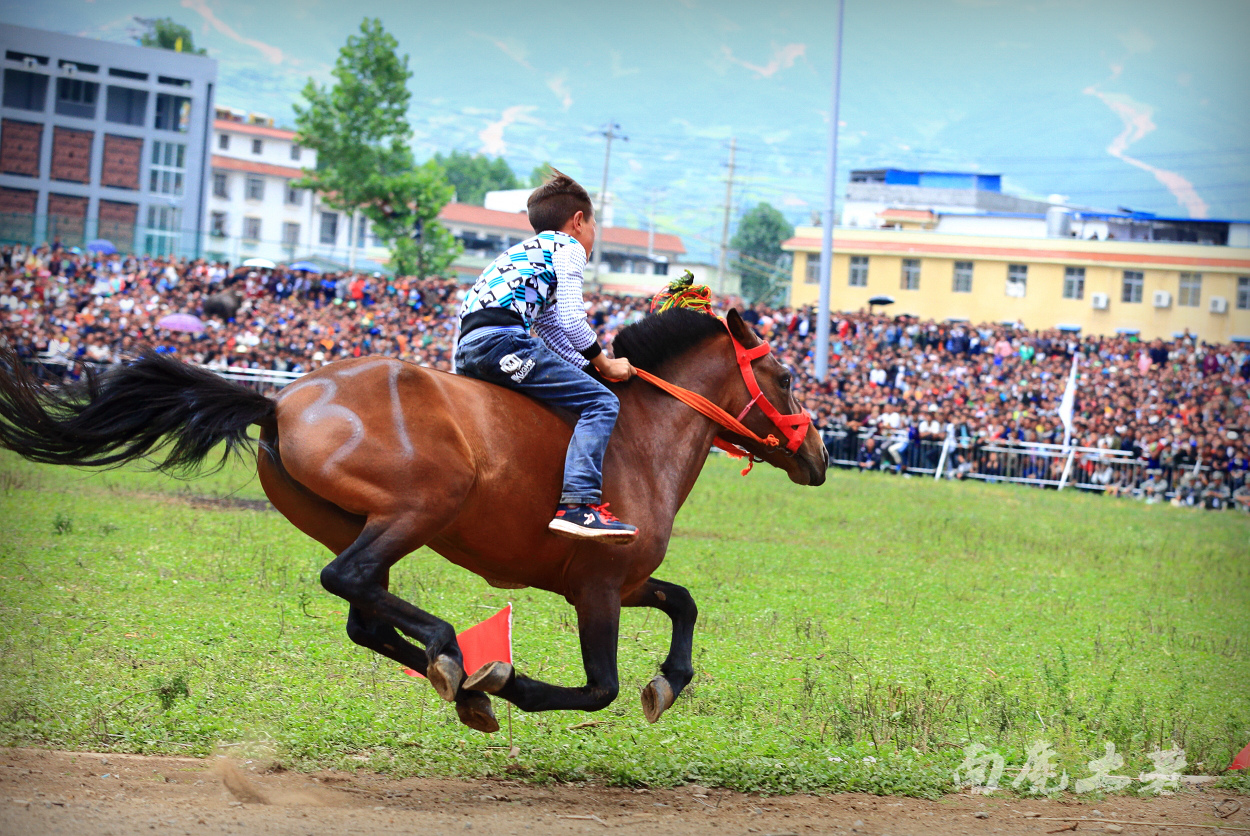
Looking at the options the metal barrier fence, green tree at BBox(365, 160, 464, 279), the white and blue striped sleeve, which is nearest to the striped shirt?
the white and blue striped sleeve

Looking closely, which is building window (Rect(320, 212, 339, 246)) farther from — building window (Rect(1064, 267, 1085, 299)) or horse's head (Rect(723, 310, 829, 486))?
horse's head (Rect(723, 310, 829, 486))

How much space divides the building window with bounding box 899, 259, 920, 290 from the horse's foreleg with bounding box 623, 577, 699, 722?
49959 mm

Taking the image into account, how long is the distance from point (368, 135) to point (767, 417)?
4520 centimetres

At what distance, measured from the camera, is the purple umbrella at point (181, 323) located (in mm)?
26438

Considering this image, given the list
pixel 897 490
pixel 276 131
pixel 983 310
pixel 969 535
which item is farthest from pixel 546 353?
pixel 276 131

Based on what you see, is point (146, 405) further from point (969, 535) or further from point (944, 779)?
point (969, 535)

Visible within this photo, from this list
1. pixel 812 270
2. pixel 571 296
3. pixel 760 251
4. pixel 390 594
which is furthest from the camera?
pixel 760 251

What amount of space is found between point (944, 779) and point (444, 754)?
8.30ft

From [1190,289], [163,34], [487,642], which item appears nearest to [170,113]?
[163,34]

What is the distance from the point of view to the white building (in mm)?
81812

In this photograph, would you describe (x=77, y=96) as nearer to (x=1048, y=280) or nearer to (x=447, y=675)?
(x=1048, y=280)

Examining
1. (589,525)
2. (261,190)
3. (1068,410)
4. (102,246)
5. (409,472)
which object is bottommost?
(589,525)

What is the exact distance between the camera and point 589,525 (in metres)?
4.77

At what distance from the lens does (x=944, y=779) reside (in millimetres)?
5488
